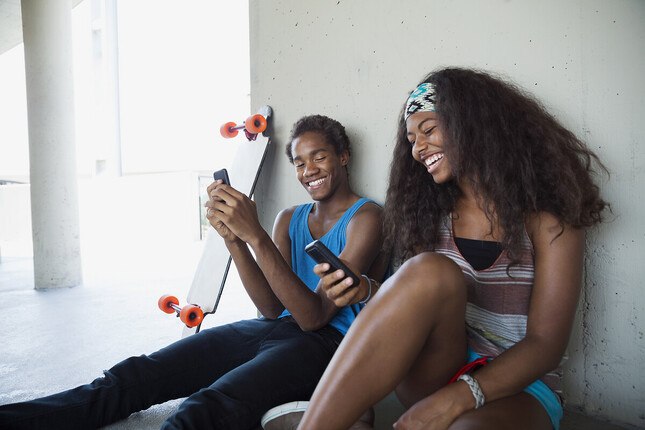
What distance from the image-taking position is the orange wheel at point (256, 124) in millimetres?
2395

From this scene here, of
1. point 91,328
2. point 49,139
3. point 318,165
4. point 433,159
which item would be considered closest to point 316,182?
point 318,165

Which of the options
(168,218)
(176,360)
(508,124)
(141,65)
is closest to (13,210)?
(168,218)

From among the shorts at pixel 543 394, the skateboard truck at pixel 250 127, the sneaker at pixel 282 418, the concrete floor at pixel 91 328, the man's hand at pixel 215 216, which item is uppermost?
the skateboard truck at pixel 250 127

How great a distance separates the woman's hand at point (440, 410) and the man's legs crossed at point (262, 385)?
48 cm

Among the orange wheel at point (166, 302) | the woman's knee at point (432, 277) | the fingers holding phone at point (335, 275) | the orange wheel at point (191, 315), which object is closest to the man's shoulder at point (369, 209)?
the fingers holding phone at point (335, 275)

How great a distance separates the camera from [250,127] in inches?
94.1

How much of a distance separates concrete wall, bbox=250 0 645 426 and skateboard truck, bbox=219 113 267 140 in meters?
0.64

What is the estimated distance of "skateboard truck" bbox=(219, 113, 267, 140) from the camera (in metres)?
2.40

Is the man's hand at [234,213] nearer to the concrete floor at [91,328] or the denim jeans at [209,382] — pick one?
the denim jeans at [209,382]

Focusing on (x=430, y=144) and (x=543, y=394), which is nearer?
(x=543, y=394)

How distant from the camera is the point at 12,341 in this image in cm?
280

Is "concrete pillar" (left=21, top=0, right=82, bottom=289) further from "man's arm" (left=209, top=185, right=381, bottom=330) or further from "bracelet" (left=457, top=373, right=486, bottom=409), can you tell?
"bracelet" (left=457, top=373, right=486, bottom=409)

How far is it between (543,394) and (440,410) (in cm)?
31

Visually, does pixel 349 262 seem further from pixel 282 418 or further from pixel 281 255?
pixel 282 418
